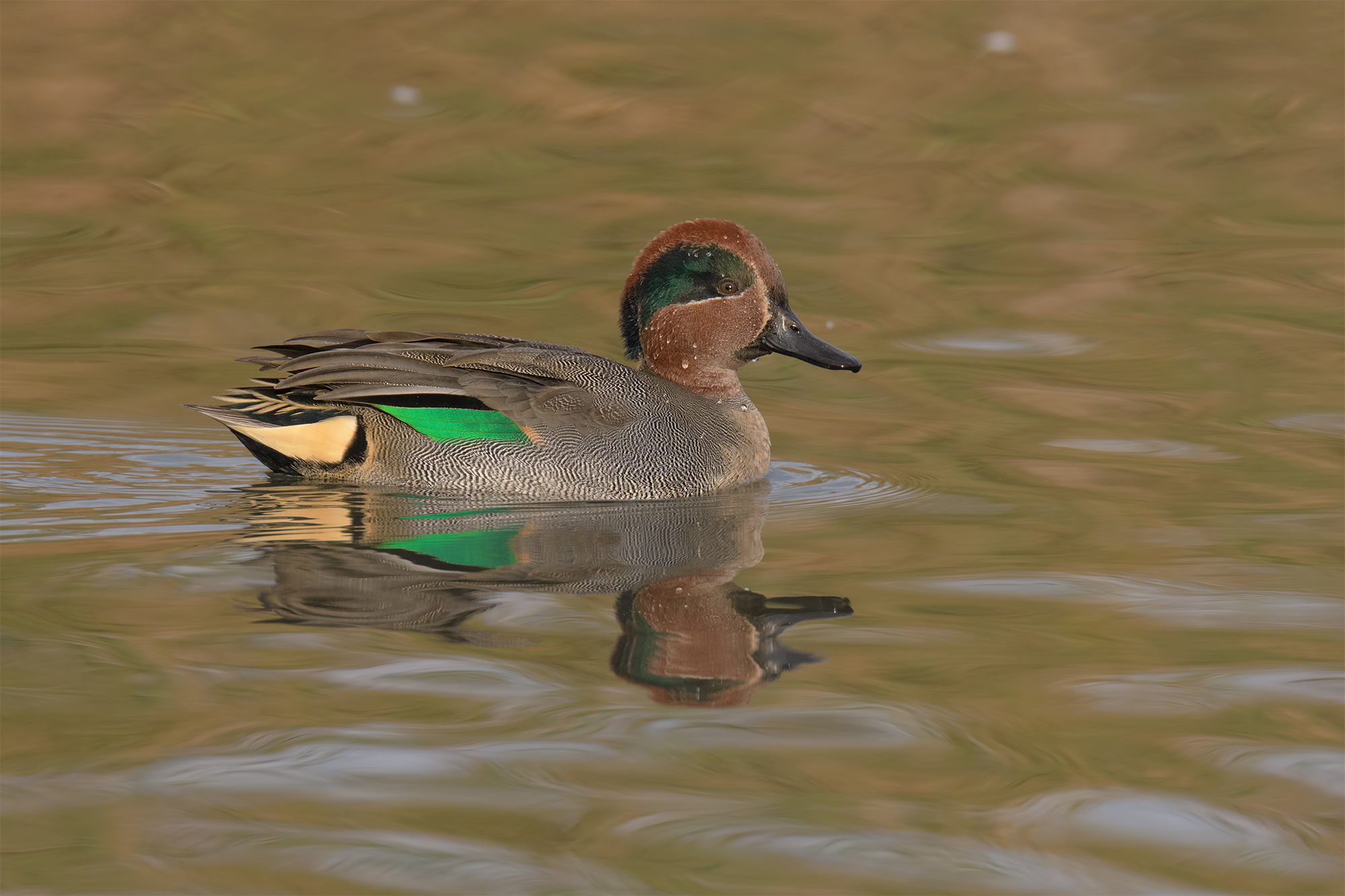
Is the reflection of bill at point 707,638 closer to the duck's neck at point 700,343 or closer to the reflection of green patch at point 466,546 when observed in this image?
the reflection of green patch at point 466,546

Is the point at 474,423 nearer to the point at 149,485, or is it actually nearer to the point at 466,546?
the point at 466,546

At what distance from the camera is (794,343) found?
282 inches

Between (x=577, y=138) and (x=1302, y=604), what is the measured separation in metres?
7.63

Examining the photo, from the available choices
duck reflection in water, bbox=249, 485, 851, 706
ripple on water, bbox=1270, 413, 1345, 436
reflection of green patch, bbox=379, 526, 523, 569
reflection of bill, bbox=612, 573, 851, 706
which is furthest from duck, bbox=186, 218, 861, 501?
ripple on water, bbox=1270, 413, 1345, 436

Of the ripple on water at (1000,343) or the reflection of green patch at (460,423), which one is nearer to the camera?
the reflection of green patch at (460,423)

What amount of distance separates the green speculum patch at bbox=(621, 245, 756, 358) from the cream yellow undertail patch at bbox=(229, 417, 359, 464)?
1.33 m

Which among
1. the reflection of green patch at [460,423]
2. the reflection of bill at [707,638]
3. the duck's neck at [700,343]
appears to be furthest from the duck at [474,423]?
the reflection of bill at [707,638]

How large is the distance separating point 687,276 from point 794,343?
524 mm

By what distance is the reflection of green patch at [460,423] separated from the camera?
21.1 ft

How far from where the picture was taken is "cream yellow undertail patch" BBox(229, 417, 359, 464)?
6473 mm

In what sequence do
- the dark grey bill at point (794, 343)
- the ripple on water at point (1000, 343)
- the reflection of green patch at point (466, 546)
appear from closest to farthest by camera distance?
the reflection of green patch at point (466, 546), the dark grey bill at point (794, 343), the ripple on water at point (1000, 343)

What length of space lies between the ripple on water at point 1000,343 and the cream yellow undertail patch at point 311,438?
3.40 metres

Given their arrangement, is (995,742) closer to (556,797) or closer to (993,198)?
(556,797)

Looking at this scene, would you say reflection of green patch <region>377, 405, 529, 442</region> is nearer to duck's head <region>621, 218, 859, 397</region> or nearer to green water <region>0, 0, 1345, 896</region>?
green water <region>0, 0, 1345, 896</region>
